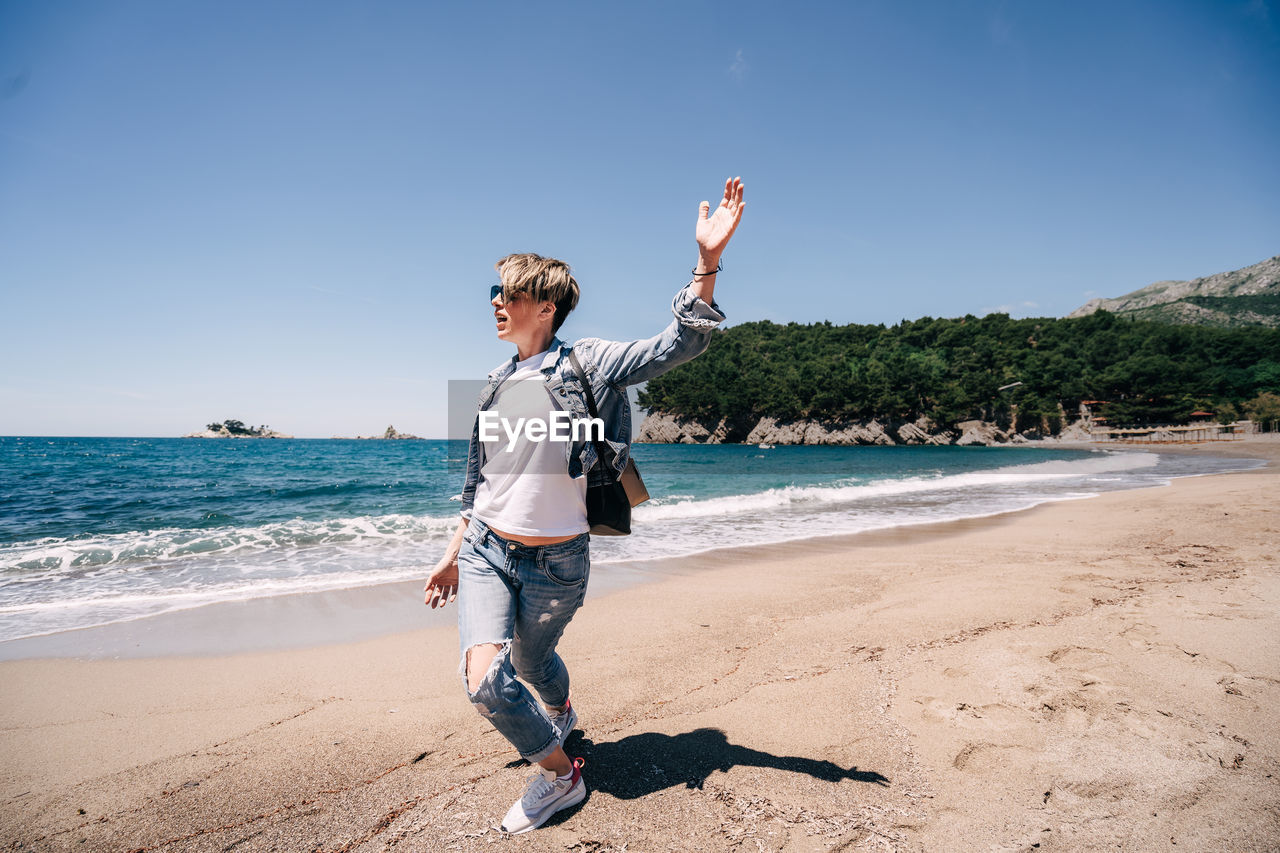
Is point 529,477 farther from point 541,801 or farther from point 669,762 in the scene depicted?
point 669,762

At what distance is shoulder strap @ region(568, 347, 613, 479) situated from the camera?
1925 mm

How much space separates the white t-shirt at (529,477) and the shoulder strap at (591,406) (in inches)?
4.4

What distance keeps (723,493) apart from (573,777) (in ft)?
52.7

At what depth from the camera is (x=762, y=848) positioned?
6.25 feet

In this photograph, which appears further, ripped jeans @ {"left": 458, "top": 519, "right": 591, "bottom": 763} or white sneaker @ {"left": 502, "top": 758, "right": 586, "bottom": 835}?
white sneaker @ {"left": 502, "top": 758, "right": 586, "bottom": 835}

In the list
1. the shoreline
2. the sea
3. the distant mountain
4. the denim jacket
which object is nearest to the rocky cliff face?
the sea

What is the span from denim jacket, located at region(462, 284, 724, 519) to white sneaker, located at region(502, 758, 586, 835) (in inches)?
47.2

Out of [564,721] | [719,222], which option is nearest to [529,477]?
[719,222]

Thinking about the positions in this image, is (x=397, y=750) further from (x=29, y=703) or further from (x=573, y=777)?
(x=29, y=703)

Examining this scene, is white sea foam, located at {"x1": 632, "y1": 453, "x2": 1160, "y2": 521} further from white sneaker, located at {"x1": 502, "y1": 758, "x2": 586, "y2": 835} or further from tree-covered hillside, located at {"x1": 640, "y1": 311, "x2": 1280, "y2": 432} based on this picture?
tree-covered hillside, located at {"x1": 640, "y1": 311, "x2": 1280, "y2": 432}

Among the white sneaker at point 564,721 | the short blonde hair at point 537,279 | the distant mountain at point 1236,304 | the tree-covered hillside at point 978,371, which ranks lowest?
the white sneaker at point 564,721

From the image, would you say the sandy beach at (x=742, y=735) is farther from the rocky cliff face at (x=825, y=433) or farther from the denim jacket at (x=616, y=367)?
the rocky cliff face at (x=825, y=433)

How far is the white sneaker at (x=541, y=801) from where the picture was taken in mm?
2029

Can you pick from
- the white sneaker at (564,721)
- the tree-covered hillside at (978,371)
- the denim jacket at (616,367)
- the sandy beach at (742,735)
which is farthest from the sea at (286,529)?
the tree-covered hillside at (978,371)
